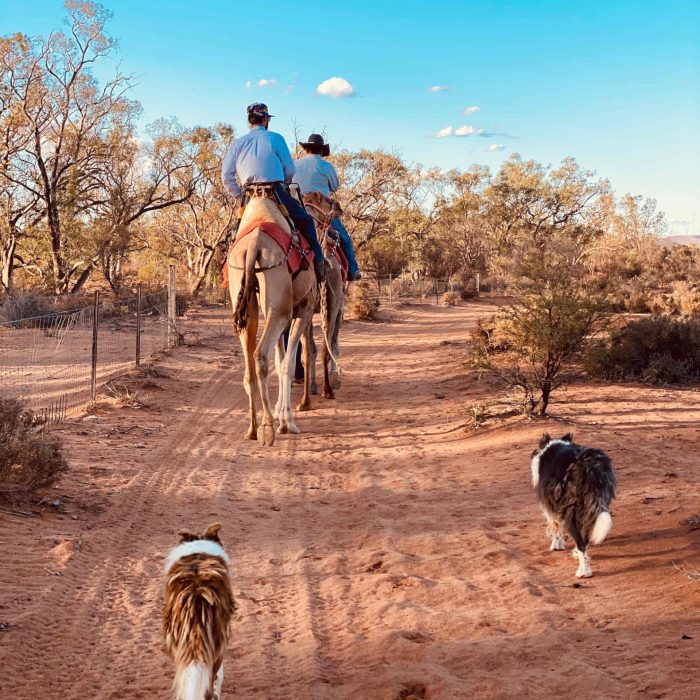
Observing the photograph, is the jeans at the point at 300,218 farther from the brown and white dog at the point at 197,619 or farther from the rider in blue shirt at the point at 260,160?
the brown and white dog at the point at 197,619

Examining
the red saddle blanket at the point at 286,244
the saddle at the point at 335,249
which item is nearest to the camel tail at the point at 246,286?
the red saddle blanket at the point at 286,244

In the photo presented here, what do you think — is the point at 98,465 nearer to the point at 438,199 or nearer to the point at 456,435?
the point at 456,435

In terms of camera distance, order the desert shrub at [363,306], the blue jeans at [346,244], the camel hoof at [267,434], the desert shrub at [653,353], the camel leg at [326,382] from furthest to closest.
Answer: the desert shrub at [363,306], the desert shrub at [653,353], the blue jeans at [346,244], the camel leg at [326,382], the camel hoof at [267,434]

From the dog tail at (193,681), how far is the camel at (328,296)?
860cm

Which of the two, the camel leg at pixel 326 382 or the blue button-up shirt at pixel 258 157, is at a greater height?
the blue button-up shirt at pixel 258 157

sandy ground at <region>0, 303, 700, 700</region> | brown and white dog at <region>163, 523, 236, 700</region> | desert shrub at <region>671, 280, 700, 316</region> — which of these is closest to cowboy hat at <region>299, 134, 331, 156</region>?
sandy ground at <region>0, 303, 700, 700</region>

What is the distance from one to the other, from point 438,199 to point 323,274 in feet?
157

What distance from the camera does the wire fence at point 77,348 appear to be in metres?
11.8

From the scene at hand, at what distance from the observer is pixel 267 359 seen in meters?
9.20

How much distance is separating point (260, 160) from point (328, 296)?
3.40m

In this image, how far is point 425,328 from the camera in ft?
86.0

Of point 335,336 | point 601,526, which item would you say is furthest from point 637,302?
point 601,526

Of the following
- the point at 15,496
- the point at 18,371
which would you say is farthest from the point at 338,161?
the point at 15,496

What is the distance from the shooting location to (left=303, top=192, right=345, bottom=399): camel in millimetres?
11672
